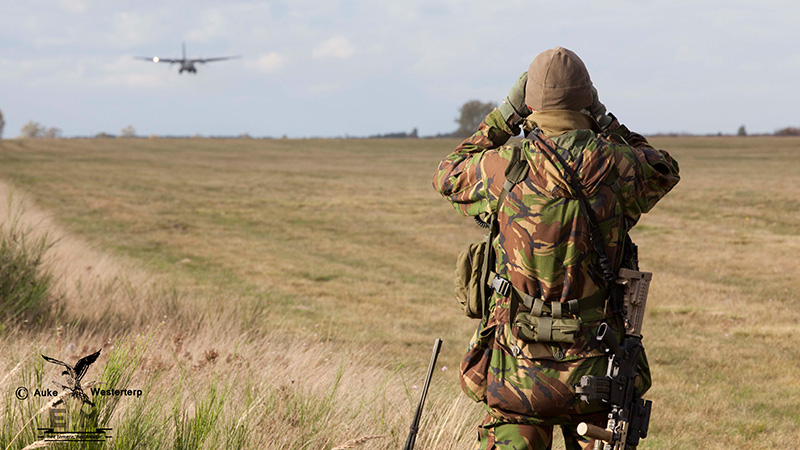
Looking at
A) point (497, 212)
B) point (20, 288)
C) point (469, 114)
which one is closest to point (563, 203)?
point (497, 212)

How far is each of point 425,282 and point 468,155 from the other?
36.8 feet

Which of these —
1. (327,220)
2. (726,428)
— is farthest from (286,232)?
(726,428)

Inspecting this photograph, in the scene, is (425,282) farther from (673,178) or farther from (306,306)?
(673,178)

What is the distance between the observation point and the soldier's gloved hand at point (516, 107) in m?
3.31

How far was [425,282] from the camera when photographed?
14516 mm

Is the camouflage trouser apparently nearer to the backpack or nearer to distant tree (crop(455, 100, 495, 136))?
the backpack

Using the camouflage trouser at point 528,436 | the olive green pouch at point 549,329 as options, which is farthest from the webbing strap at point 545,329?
the camouflage trouser at point 528,436

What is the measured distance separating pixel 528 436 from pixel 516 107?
5.09 feet

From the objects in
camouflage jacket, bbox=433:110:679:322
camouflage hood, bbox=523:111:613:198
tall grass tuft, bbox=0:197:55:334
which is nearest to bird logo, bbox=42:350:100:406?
camouflage jacket, bbox=433:110:679:322

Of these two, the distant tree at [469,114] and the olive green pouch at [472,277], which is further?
the distant tree at [469,114]

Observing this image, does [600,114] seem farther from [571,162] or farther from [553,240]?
[553,240]

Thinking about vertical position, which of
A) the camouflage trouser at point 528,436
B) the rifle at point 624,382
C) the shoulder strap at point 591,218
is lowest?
the camouflage trouser at point 528,436

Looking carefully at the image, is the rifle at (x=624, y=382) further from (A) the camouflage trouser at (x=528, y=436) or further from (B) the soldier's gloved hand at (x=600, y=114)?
(B) the soldier's gloved hand at (x=600, y=114)

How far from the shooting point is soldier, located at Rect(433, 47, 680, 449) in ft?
9.86
